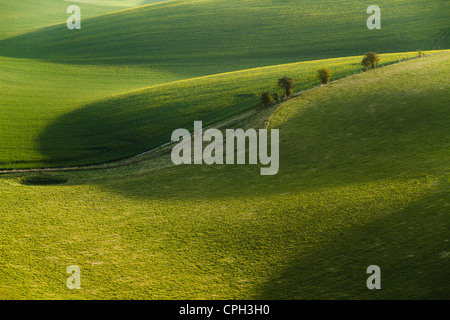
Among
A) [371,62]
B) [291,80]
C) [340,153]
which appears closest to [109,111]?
[291,80]

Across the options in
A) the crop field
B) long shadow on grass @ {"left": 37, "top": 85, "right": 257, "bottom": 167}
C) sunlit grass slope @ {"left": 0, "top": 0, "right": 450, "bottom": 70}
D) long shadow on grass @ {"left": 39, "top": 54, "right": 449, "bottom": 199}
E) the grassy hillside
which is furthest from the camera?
sunlit grass slope @ {"left": 0, "top": 0, "right": 450, "bottom": 70}

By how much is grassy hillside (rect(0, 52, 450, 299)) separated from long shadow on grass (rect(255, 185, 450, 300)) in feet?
0.15

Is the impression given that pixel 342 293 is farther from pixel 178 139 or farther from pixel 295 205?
pixel 178 139

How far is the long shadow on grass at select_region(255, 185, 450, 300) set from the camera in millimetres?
10305

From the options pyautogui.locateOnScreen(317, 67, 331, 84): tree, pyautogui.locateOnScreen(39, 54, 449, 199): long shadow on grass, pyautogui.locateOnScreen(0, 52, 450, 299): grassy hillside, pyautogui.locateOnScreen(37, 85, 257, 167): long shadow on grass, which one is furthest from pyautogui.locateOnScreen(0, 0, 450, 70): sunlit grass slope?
pyautogui.locateOnScreen(0, 52, 450, 299): grassy hillside

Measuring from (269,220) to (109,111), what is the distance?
23425 mm

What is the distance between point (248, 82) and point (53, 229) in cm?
2462

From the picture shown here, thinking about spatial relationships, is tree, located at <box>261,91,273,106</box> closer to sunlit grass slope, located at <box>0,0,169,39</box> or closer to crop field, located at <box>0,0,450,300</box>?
crop field, located at <box>0,0,450,300</box>

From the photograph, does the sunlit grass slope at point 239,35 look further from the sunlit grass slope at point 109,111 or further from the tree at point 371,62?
the tree at point 371,62

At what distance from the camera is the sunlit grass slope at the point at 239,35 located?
2045 inches

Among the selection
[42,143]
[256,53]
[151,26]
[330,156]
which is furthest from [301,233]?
[151,26]

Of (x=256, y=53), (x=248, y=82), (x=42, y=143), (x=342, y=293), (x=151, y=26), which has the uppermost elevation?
(x=151, y=26)

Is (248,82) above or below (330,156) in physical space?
above

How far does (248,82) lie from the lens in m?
37.5
